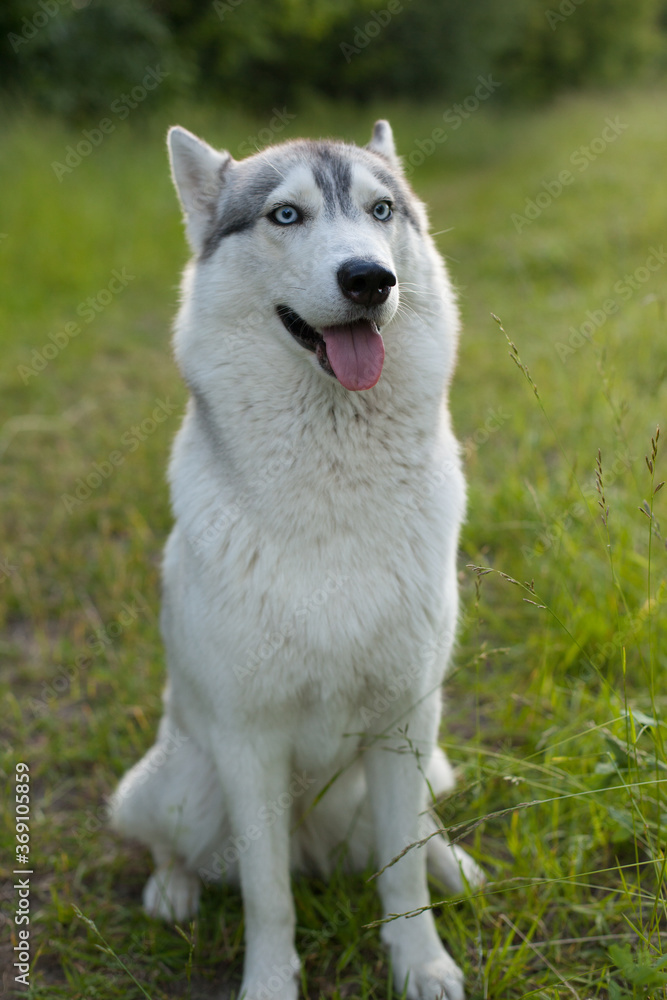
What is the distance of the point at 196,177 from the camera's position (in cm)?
225

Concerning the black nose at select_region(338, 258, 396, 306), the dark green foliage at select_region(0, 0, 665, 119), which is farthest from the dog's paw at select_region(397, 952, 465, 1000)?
→ the dark green foliage at select_region(0, 0, 665, 119)

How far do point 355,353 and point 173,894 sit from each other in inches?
63.0

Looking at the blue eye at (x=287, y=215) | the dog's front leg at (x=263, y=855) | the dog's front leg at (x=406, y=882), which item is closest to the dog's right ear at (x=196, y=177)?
the blue eye at (x=287, y=215)

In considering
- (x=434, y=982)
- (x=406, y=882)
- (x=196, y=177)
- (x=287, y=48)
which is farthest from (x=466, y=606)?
(x=287, y=48)

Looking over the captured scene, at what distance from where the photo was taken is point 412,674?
1.88 metres

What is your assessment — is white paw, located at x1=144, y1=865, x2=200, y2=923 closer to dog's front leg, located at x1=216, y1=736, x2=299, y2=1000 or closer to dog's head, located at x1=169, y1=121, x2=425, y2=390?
dog's front leg, located at x1=216, y1=736, x2=299, y2=1000

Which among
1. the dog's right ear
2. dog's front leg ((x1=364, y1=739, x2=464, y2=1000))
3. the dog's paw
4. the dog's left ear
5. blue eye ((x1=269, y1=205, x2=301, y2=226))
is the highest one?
the dog's right ear

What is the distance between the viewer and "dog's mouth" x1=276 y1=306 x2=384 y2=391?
1.83 m

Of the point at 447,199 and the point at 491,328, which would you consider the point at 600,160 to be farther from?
the point at 491,328

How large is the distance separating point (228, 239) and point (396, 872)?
1.71 m

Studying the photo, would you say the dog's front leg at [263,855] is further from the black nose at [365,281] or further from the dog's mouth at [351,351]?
the black nose at [365,281]

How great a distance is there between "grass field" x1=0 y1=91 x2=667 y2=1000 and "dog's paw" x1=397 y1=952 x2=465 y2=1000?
0.19 feet

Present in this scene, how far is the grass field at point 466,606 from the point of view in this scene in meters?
1.97

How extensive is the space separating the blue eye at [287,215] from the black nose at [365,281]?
31cm
